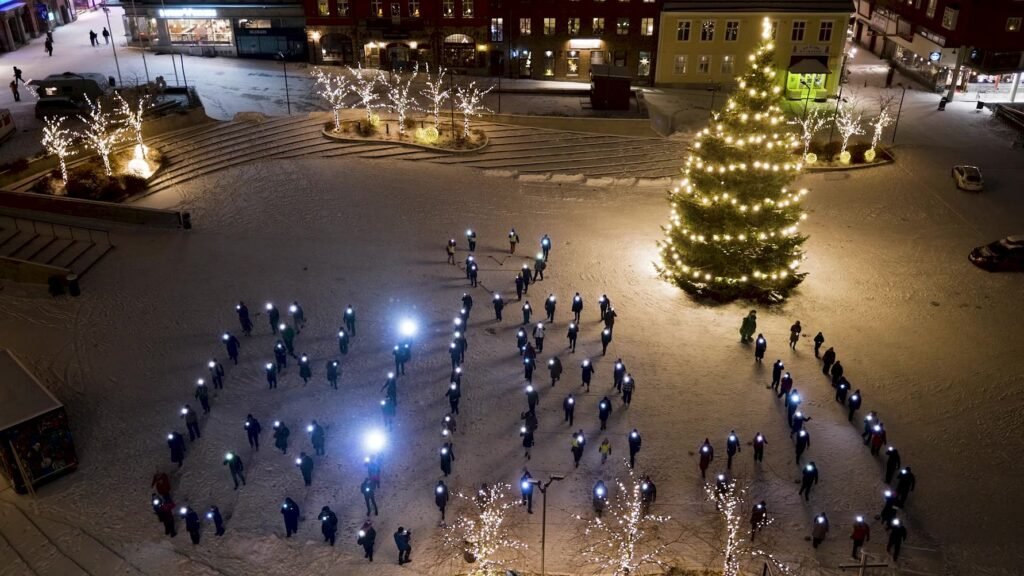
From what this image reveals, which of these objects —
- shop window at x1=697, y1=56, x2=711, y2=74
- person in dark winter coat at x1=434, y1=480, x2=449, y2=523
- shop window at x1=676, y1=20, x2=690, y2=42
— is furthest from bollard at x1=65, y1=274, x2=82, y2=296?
shop window at x1=697, y1=56, x2=711, y2=74

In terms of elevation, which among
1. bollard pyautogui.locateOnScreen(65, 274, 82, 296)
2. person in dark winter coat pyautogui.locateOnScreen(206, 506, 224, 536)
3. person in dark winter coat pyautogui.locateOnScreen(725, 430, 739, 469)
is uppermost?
bollard pyautogui.locateOnScreen(65, 274, 82, 296)

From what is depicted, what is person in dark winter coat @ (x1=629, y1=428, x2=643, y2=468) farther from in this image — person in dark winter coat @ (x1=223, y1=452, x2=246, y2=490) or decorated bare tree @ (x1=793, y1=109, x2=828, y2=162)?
decorated bare tree @ (x1=793, y1=109, x2=828, y2=162)

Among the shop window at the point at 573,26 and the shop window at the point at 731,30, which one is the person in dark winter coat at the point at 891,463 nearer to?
the shop window at the point at 731,30

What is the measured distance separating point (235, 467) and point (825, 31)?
44129 millimetres

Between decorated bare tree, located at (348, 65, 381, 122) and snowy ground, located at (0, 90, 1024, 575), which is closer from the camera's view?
snowy ground, located at (0, 90, 1024, 575)

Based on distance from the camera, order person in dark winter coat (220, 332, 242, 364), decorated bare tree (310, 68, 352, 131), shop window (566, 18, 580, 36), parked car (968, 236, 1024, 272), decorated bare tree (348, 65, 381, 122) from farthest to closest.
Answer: shop window (566, 18, 580, 36), decorated bare tree (348, 65, 381, 122), decorated bare tree (310, 68, 352, 131), parked car (968, 236, 1024, 272), person in dark winter coat (220, 332, 242, 364)

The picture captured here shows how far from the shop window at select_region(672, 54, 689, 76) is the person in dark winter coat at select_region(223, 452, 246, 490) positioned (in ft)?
128

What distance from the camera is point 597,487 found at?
19.9 meters

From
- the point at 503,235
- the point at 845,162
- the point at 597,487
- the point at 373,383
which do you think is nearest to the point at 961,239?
the point at 845,162

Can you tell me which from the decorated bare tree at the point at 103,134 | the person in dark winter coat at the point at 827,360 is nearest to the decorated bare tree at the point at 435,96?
the decorated bare tree at the point at 103,134

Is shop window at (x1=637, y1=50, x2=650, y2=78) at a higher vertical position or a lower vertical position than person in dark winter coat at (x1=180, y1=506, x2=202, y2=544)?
higher

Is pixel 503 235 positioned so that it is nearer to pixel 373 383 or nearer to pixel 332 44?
pixel 373 383

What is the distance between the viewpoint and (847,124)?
142 feet

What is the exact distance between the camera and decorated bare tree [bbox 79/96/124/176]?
124ft
